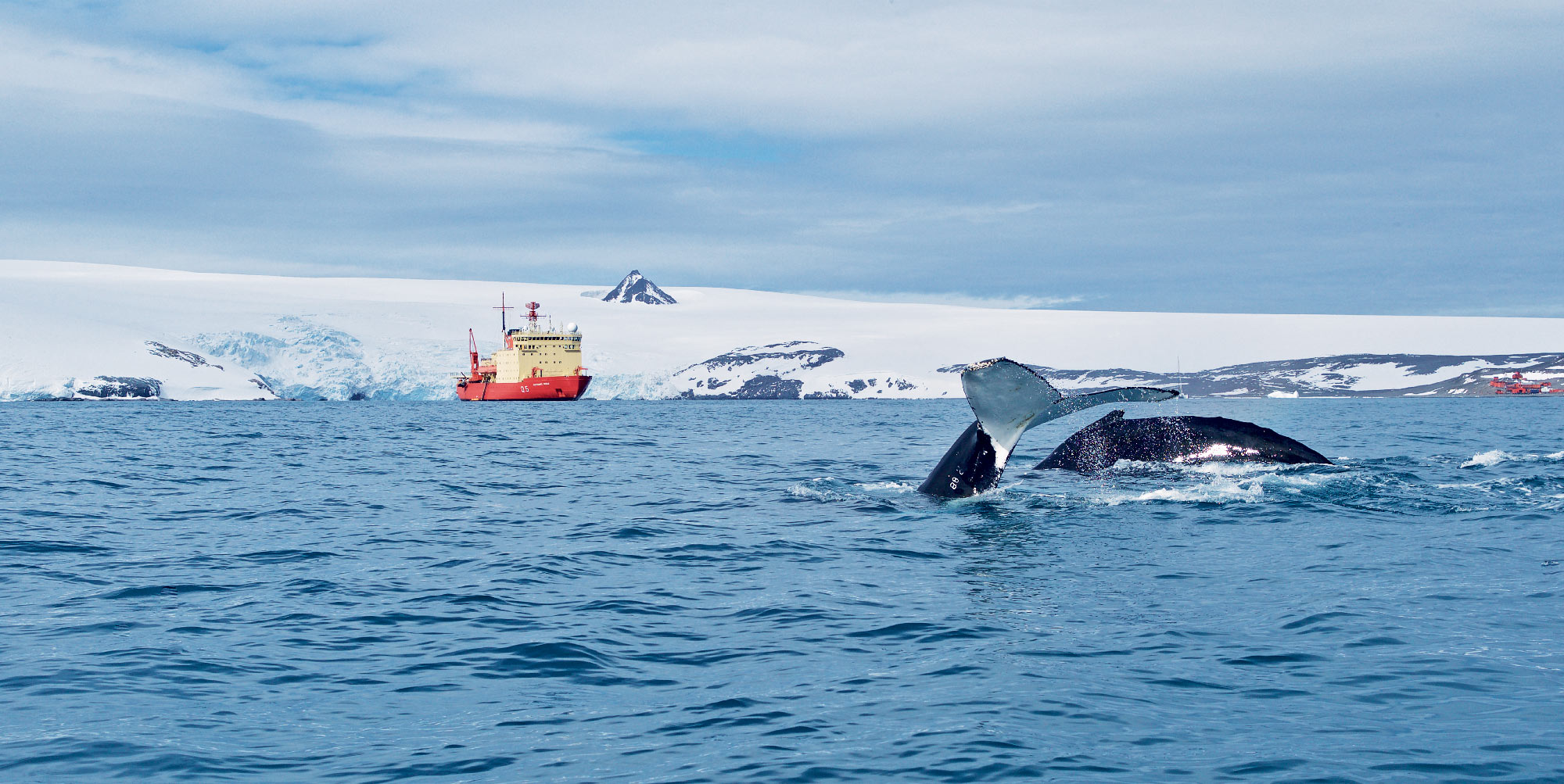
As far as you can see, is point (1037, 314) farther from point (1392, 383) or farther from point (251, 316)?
point (251, 316)

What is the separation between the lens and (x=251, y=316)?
110 m

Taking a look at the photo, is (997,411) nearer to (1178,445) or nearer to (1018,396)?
(1018,396)

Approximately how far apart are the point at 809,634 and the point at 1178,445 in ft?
34.4

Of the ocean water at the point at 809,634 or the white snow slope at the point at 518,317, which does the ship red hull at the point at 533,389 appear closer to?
the white snow slope at the point at 518,317

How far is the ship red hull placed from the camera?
300 feet

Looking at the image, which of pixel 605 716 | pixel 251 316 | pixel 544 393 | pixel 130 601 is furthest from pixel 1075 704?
pixel 251 316

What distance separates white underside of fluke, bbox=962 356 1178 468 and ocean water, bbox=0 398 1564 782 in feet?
3.54

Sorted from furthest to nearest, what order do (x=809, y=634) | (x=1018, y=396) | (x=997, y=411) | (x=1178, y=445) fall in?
(x=1178, y=445) → (x=997, y=411) → (x=1018, y=396) → (x=809, y=634)

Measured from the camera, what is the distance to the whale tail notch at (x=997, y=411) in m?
10.5

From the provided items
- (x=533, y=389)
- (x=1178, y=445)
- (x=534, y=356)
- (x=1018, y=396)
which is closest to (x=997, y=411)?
(x=1018, y=396)

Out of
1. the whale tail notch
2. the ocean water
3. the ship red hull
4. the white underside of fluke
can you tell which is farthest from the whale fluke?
the ship red hull

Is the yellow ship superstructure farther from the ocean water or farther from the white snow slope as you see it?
the ocean water

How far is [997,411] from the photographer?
466 inches

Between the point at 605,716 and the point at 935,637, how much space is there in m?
2.35
